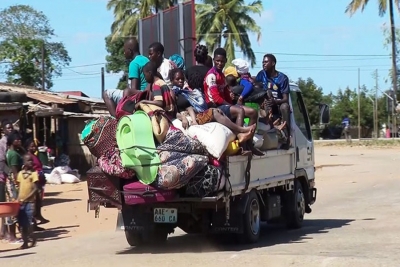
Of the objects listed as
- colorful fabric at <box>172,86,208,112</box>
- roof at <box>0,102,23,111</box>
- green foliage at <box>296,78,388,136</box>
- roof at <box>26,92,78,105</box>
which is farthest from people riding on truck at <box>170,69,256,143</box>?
green foliage at <box>296,78,388,136</box>

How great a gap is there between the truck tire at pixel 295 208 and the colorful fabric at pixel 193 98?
2896 mm

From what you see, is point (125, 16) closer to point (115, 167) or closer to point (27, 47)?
point (27, 47)

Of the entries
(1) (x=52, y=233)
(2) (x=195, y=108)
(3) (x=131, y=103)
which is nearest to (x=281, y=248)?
(2) (x=195, y=108)

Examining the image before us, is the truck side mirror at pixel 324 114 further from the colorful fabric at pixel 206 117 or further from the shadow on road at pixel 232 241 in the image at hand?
the colorful fabric at pixel 206 117

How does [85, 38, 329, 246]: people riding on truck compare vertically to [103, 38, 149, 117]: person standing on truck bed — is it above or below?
below

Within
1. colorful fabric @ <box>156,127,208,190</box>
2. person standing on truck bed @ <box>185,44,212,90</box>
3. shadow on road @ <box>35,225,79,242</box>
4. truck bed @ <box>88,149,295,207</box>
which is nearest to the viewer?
colorful fabric @ <box>156,127,208,190</box>

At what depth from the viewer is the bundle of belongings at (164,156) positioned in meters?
10.1

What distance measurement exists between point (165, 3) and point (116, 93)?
31.6 meters

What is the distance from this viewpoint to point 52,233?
48.2ft

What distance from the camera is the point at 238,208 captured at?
11.0m

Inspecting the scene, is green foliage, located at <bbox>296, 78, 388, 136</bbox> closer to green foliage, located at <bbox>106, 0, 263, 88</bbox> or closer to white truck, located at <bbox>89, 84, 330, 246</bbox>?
green foliage, located at <bbox>106, 0, 263, 88</bbox>

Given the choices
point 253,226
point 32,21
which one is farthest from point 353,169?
point 32,21

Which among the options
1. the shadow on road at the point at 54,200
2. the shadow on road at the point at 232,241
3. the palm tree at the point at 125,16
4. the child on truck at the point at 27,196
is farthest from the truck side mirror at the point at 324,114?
the palm tree at the point at 125,16

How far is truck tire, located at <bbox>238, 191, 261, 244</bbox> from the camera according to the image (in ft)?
36.7
